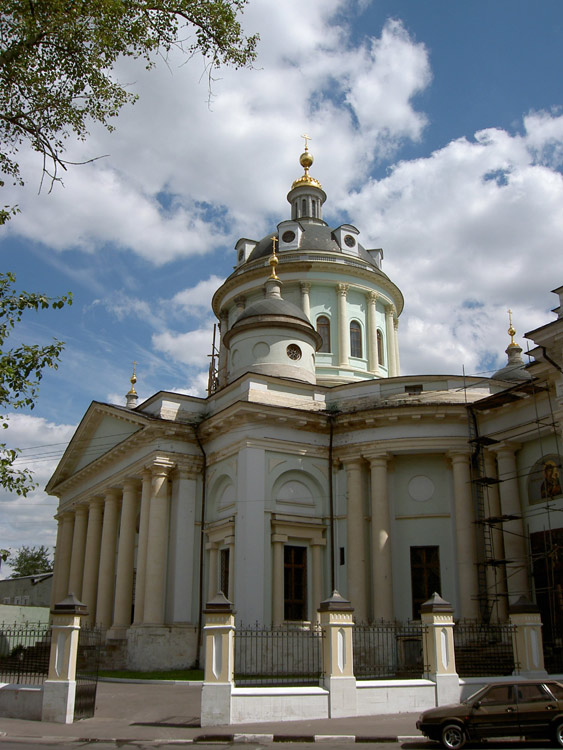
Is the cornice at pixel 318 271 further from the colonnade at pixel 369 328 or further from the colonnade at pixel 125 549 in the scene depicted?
the colonnade at pixel 125 549

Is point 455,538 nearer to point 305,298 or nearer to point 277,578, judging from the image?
point 277,578

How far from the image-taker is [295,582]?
80.4 feet

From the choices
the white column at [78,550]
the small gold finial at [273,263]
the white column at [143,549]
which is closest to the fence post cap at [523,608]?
the white column at [143,549]

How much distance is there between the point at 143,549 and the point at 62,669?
1236cm

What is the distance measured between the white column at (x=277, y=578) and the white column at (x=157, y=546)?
4255 millimetres

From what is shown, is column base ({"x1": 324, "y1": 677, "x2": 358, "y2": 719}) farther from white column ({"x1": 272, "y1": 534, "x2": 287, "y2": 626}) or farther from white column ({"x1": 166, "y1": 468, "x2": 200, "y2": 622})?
white column ({"x1": 166, "y1": 468, "x2": 200, "y2": 622})

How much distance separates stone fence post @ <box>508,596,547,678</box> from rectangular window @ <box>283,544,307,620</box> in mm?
8816

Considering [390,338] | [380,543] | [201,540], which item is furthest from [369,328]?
[201,540]

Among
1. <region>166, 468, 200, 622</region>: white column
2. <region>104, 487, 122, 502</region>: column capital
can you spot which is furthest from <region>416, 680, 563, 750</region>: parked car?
<region>104, 487, 122, 502</region>: column capital

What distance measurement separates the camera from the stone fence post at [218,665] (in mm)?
13414

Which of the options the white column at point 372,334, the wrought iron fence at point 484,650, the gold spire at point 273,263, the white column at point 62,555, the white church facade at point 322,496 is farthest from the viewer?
the white column at point 62,555

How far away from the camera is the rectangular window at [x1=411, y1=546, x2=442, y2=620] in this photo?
24094 millimetres

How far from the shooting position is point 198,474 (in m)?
27.1

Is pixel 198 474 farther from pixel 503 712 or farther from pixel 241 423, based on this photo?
pixel 503 712
